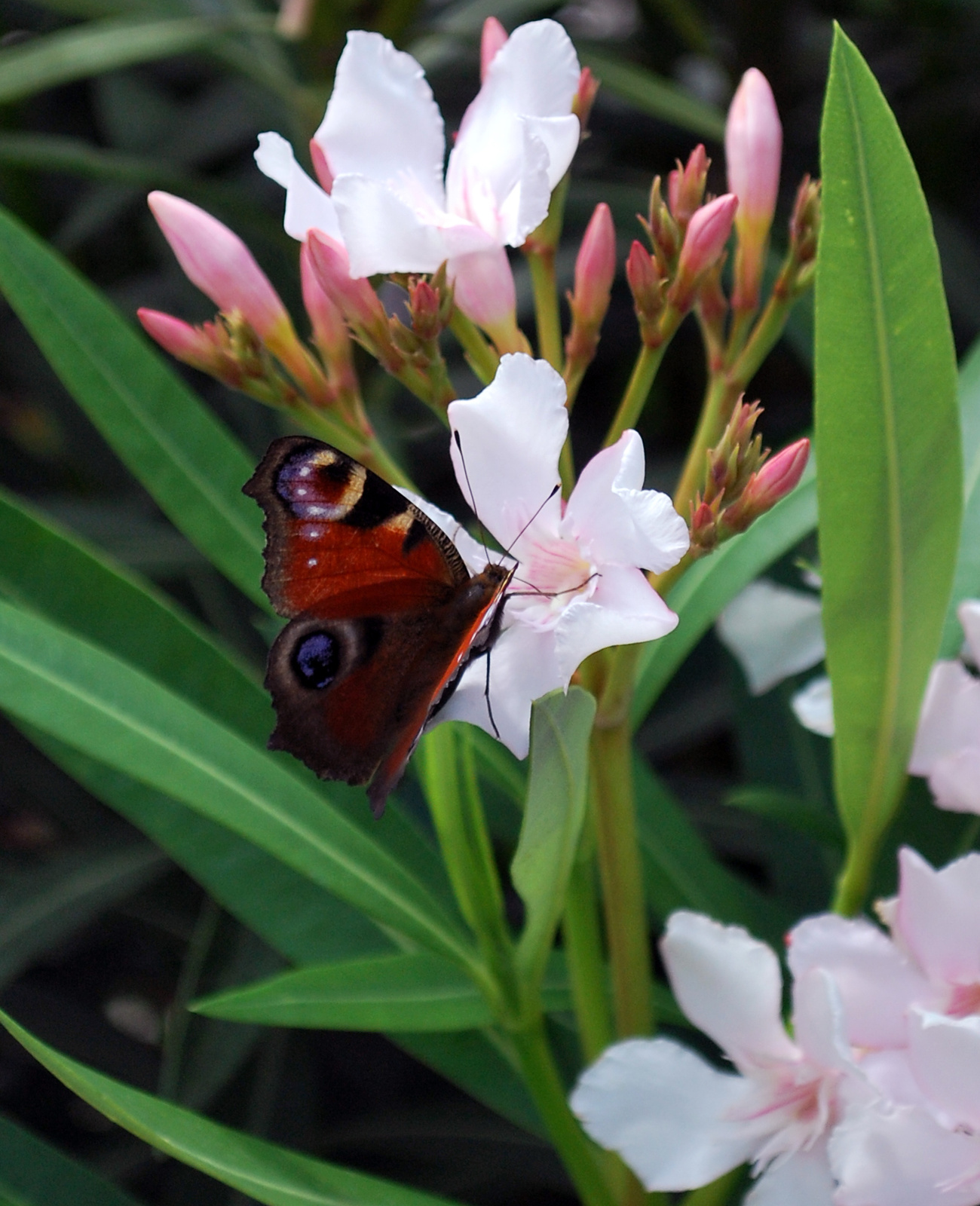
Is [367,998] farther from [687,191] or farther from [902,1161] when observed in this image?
[687,191]

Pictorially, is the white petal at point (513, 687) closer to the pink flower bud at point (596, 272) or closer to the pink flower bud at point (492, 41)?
the pink flower bud at point (596, 272)

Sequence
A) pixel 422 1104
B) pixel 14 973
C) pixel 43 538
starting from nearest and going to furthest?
1. pixel 43 538
2. pixel 14 973
3. pixel 422 1104

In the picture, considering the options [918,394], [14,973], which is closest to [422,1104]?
[14,973]

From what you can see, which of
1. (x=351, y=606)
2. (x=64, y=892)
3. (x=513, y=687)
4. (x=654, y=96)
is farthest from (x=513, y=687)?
(x=654, y=96)

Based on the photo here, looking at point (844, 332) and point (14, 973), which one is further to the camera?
point (14, 973)

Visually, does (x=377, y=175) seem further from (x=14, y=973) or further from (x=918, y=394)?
(x=14, y=973)

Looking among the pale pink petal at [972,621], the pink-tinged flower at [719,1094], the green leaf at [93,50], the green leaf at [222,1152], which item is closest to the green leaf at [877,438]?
the pale pink petal at [972,621]
